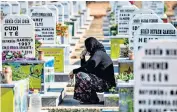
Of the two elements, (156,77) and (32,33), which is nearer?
(156,77)

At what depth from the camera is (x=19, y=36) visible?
16219 millimetres

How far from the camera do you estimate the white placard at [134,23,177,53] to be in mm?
14516

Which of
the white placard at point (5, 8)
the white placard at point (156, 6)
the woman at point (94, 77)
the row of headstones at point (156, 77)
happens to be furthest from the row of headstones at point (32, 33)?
the row of headstones at point (156, 77)

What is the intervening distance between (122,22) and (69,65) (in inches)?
82.8

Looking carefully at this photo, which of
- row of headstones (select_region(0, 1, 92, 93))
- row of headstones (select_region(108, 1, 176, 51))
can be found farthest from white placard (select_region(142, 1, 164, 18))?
row of headstones (select_region(108, 1, 176, 51))

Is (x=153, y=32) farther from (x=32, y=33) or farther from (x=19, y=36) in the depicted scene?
(x=19, y=36)

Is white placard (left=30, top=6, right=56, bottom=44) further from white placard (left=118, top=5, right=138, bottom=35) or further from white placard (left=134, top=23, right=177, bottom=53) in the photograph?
white placard (left=134, top=23, right=177, bottom=53)

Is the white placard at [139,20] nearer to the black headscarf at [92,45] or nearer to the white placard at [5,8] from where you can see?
the black headscarf at [92,45]

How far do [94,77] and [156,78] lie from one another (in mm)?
5553

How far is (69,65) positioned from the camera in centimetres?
2186

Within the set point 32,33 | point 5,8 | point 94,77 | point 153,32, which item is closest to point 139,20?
point 32,33

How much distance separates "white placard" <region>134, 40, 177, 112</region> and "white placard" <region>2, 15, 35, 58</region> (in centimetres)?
704

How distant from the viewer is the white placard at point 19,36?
16141mm

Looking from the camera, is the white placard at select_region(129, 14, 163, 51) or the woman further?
the white placard at select_region(129, 14, 163, 51)
